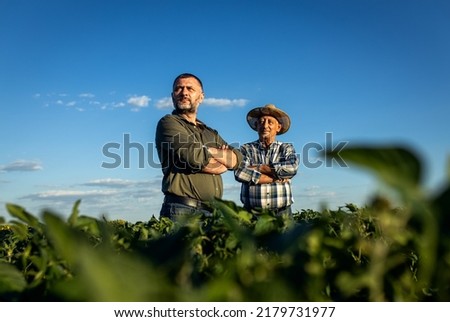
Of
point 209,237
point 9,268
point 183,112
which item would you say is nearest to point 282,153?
point 183,112

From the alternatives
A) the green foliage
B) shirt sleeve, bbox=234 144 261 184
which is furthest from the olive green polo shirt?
the green foliage

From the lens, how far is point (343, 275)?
Answer: 0.89 metres

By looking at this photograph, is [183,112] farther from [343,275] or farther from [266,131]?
[343,275]

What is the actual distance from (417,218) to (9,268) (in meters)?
0.75

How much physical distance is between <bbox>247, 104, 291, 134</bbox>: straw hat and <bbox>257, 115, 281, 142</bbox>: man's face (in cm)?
9

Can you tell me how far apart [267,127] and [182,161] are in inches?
77.4

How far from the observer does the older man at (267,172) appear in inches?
279

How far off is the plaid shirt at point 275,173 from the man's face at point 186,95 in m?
0.98

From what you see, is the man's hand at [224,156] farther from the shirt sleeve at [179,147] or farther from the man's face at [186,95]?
the man's face at [186,95]

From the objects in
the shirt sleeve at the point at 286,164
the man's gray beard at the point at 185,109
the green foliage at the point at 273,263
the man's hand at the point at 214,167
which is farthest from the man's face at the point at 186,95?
the green foliage at the point at 273,263

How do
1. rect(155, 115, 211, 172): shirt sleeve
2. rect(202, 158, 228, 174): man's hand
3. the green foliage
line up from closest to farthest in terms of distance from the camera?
the green foliage
rect(155, 115, 211, 172): shirt sleeve
rect(202, 158, 228, 174): man's hand

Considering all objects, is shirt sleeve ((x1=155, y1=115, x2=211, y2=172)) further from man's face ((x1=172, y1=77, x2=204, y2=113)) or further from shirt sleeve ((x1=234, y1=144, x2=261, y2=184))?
shirt sleeve ((x1=234, y1=144, x2=261, y2=184))

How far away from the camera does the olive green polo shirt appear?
20.7ft

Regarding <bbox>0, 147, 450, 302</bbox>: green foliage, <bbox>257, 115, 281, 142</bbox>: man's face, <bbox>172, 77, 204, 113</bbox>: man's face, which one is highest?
<bbox>172, 77, 204, 113</bbox>: man's face
